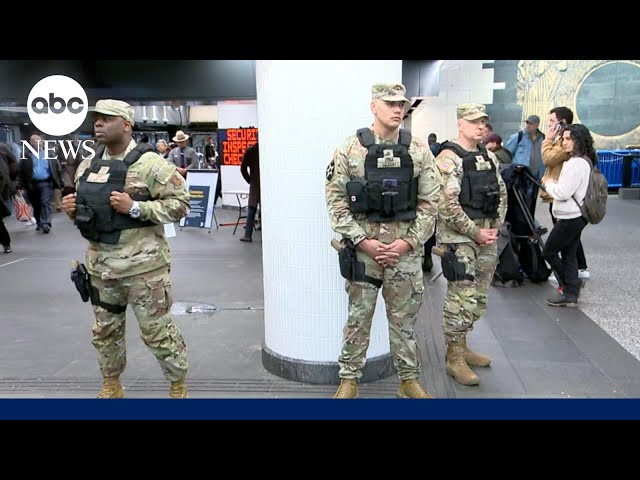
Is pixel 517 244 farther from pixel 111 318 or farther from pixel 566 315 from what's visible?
pixel 111 318

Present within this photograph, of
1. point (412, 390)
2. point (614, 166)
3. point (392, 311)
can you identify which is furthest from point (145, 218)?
point (614, 166)

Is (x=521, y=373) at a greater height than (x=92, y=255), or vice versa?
(x=92, y=255)

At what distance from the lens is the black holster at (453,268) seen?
3803 mm

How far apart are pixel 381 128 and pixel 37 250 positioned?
7120mm

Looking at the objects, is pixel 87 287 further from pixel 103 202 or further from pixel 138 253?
pixel 103 202

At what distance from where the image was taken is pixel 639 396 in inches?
145

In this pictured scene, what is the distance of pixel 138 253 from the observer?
3.29 metres

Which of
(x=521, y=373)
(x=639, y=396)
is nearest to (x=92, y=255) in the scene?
(x=521, y=373)

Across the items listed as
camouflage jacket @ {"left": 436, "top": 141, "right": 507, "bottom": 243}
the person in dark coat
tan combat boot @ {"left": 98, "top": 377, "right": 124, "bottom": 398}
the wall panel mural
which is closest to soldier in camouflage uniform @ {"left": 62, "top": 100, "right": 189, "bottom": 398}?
tan combat boot @ {"left": 98, "top": 377, "right": 124, "bottom": 398}

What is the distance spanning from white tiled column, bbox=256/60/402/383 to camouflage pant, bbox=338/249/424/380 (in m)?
0.37

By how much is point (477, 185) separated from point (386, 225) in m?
0.91

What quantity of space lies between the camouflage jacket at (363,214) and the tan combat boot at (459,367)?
39.5 inches
